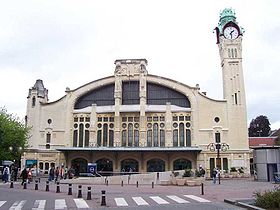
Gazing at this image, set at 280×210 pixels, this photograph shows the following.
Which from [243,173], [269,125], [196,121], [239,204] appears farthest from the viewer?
[269,125]

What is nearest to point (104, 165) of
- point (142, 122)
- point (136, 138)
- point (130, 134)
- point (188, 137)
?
point (130, 134)

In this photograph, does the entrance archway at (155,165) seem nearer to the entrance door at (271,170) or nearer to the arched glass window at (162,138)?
the arched glass window at (162,138)

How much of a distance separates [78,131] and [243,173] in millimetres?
26254

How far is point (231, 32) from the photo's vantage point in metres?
59.2

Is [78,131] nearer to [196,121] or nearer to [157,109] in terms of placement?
[157,109]

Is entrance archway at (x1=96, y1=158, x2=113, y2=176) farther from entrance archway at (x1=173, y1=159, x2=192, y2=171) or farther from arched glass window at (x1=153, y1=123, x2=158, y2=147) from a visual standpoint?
entrance archway at (x1=173, y1=159, x2=192, y2=171)

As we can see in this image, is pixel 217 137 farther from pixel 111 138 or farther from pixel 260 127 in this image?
pixel 260 127

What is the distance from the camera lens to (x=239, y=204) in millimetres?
14914

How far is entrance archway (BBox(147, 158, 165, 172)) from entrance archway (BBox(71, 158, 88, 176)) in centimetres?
1001

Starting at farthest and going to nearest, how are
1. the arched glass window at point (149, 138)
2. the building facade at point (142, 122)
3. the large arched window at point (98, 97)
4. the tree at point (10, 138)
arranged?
the large arched window at point (98, 97) < the arched glass window at point (149, 138) < the building facade at point (142, 122) < the tree at point (10, 138)

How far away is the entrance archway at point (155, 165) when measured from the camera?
55.4 meters

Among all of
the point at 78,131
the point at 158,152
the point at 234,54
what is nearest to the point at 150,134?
the point at 158,152

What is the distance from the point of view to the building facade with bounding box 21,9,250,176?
2154 inches

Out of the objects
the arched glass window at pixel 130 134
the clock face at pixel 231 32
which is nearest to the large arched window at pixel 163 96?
the arched glass window at pixel 130 134
